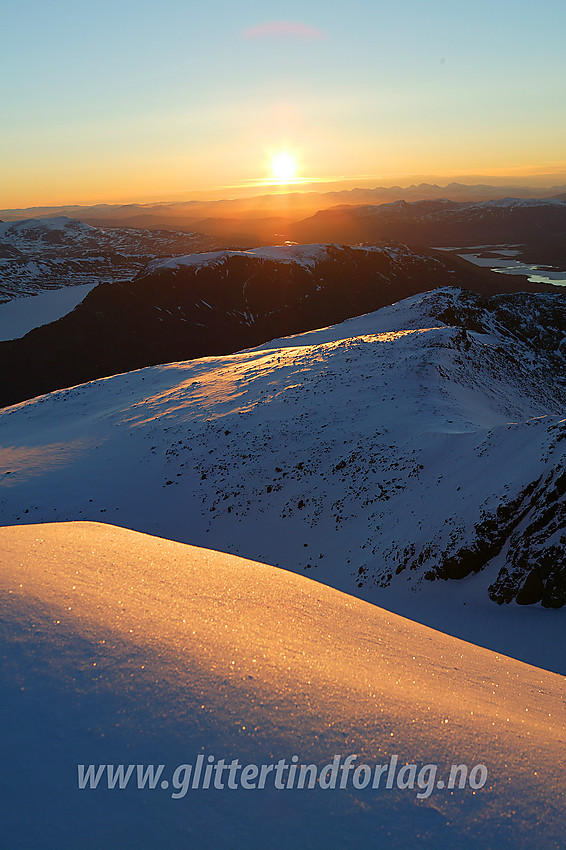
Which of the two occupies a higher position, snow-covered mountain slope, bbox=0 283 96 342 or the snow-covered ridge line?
the snow-covered ridge line

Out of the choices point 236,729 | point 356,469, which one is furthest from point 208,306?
point 236,729

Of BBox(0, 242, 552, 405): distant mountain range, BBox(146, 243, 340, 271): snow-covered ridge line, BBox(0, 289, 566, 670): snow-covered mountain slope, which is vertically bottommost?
BBox(0, 289, 566, 670): snow-covered mountain slope

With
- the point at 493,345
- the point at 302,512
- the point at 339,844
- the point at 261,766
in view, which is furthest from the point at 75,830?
the point at 493,345

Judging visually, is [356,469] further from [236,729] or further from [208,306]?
[208,306]

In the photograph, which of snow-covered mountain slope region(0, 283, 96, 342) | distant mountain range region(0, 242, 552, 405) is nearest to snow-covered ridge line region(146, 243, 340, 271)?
distant mountain range region(0, 242, 552, 405)

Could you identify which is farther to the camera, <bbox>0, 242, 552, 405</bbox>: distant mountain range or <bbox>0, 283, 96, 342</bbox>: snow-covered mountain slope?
<bbox>0, 283, 96, 342</bbox>: snow-covered mountain slope

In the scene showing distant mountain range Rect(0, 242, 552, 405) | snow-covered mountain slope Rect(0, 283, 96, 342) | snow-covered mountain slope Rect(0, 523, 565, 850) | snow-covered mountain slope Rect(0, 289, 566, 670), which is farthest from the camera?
snow-covered mountain slope Rect(0, 283, 96, 342)

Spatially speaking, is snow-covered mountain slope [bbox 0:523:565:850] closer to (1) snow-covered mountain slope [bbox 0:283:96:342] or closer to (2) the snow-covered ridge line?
(1) snow-covered mountain slope [bbox 0:283:96:342]
